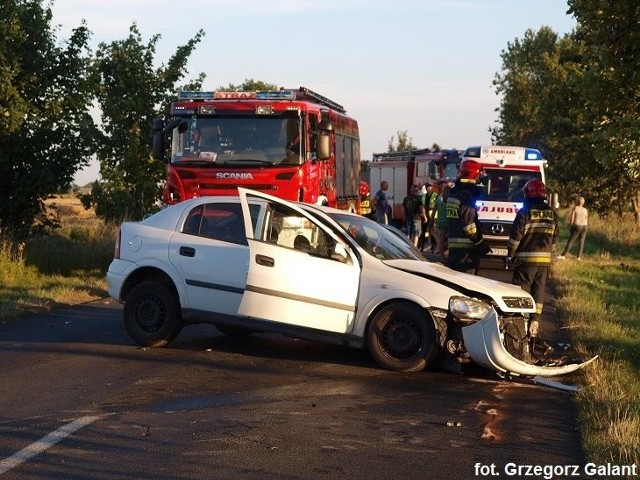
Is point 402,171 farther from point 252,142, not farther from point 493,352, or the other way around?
point 493,352

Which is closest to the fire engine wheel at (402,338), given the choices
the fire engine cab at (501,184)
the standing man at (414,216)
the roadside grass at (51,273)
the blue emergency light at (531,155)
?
the roadside grass at (51,273)

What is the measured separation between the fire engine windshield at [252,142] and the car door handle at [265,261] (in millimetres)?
6723

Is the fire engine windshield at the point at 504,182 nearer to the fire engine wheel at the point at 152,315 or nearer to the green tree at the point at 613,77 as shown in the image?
the green tree at the point at 613,77

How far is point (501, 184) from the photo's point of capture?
79.0 feet

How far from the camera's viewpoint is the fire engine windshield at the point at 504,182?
23.9 m

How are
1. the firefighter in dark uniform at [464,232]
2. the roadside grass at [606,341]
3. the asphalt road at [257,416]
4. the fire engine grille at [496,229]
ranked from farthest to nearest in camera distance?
the fire engine grille at [496,229], the firefighter in dark uniform at [464,232], the roadside grass at [606,341], the asphalt road at [257,416]

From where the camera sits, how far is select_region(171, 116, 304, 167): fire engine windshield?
1775 centimetres

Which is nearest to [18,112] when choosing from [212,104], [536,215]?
[212,104]

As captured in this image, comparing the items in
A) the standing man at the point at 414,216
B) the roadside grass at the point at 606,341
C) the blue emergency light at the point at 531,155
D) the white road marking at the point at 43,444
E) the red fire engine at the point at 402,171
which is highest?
the red fire engine at the point at 402,171

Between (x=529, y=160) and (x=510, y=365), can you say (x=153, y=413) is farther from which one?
(x=529, y=160)

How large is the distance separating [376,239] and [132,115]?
45.6ft

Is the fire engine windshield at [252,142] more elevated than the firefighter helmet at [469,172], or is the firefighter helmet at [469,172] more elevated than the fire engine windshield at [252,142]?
the fire engine windshield at [252,142]

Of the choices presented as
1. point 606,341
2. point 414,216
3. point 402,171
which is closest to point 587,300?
point 606,341

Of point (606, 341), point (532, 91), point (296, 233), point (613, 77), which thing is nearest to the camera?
point (613, 77)
